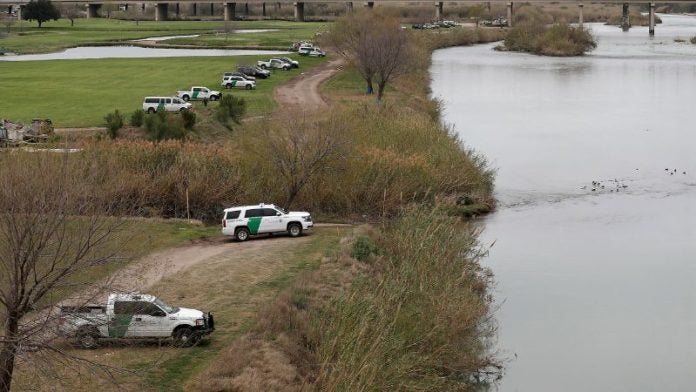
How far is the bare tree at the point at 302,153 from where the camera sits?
4566 centimetres

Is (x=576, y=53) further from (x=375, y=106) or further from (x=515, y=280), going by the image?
(x=515, y=280)

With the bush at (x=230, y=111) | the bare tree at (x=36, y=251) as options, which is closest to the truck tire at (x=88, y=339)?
the bare tree at (x=36, y=251)

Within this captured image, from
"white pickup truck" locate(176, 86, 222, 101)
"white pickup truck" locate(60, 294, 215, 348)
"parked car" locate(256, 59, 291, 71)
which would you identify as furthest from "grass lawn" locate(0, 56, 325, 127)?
"white pickup truck" locate(60, 294, 215, 348)

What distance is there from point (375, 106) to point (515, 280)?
32.1m

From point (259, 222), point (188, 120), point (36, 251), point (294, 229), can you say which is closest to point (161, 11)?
point (188, 120)

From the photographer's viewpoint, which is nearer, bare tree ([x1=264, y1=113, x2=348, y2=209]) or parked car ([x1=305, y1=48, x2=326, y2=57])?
bare tree ([x1=264, y1=113, x2=348, y2=209])

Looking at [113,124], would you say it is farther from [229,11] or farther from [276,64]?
[229,11]

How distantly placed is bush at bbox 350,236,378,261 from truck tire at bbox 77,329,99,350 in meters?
12.3

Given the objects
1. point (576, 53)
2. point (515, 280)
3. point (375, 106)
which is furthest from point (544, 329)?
point (576, 53)

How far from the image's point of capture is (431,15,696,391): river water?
31.9m

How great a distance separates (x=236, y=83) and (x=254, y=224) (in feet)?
137

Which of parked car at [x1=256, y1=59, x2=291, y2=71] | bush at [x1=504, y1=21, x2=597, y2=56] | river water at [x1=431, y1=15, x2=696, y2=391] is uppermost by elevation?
bush at [x1=504, y1=21, x2=597, y2=56]

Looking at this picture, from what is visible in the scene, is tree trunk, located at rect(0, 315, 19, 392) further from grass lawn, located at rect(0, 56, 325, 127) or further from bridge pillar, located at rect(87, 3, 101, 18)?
bridge pillar, located at rect(87, 3, 101, 18)

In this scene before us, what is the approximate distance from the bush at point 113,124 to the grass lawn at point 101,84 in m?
1.97
